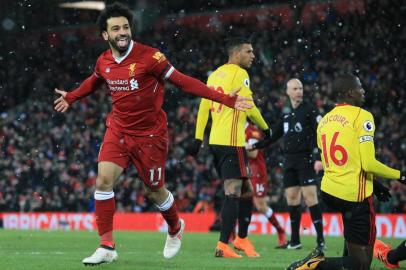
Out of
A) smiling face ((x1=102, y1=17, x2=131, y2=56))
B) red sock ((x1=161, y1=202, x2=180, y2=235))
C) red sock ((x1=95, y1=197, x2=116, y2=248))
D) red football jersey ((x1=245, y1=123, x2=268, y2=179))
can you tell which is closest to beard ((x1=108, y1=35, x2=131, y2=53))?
smiling face ((x1=102, y1=17, x2=131, y2=56))

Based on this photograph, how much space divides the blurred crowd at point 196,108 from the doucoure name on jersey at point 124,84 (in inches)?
454

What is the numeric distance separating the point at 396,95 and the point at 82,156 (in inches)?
344

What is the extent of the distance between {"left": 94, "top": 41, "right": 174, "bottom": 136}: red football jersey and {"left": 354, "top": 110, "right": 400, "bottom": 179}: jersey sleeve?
187 centimetres

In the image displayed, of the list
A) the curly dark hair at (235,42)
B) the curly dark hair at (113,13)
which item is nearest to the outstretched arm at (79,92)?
the curly dark hair at (113,13)

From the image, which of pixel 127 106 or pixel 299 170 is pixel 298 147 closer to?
pixel 299 170

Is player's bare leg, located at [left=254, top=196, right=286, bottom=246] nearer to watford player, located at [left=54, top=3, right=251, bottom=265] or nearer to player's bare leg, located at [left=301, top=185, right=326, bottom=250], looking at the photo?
player's bare leg, located at [left=301, top=185, right=326, bottom=250]

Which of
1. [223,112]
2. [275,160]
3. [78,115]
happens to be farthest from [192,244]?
[78,115]

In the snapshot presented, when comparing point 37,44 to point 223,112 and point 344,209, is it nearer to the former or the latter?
point 223,112

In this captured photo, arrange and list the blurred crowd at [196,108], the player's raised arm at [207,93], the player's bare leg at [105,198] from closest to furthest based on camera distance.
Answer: the player's raised arm at [207,93] → the player's bare leg at [105,198] → the blurred crowd at [196,108]

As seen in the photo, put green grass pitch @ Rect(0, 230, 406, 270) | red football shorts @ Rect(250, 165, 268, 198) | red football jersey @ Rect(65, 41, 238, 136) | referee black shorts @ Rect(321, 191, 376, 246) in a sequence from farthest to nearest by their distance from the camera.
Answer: red football shorts @ Rect(250, 165, 268, 198), green grass pitch @ Rect(0, 230, 406, 270), red football jersey @ Rect(65, 41, 238, 136), referee black shorts @ Rect(321, 191, 376, 246)

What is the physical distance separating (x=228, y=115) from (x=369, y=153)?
3297 mm

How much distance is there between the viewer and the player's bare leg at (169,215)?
26.8 feet

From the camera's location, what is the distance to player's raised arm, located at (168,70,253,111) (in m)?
7.23

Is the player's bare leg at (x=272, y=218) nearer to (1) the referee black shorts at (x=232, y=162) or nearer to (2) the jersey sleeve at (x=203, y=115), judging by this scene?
(1) the referee black shorts at (x=232, y=162)
